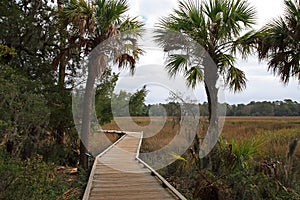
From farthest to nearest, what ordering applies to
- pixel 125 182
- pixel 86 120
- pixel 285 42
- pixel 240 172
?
1. pixel 86 120
2. pixel 285 42
3. pixel 125 182
4. pixel 240 172

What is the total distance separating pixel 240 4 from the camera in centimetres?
741

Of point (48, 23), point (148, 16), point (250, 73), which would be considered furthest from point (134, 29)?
point (250, 73)

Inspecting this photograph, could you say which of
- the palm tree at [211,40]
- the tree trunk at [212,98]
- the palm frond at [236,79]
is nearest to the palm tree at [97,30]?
the palm tree at [211,40]

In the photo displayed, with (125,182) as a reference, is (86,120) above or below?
above

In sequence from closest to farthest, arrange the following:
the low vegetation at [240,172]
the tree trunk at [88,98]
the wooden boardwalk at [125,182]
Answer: the wooden boardwalk at [125,182]
the low vegetation at [240,172]
the tree trunk at [88,98]

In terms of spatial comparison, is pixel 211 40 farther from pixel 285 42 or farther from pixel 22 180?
pixel 22 180

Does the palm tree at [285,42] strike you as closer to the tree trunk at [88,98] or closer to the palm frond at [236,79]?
the palm frond at [236,79]

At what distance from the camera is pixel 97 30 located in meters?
7.92

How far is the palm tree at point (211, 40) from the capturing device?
7383 mm

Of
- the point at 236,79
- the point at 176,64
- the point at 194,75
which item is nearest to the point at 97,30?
the point at 176,64

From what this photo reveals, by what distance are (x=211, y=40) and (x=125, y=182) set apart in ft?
12.6

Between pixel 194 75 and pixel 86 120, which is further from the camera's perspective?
pixel 86 120

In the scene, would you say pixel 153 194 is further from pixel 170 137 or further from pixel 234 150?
pixel 170 137

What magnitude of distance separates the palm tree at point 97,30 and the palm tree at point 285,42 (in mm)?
3258
